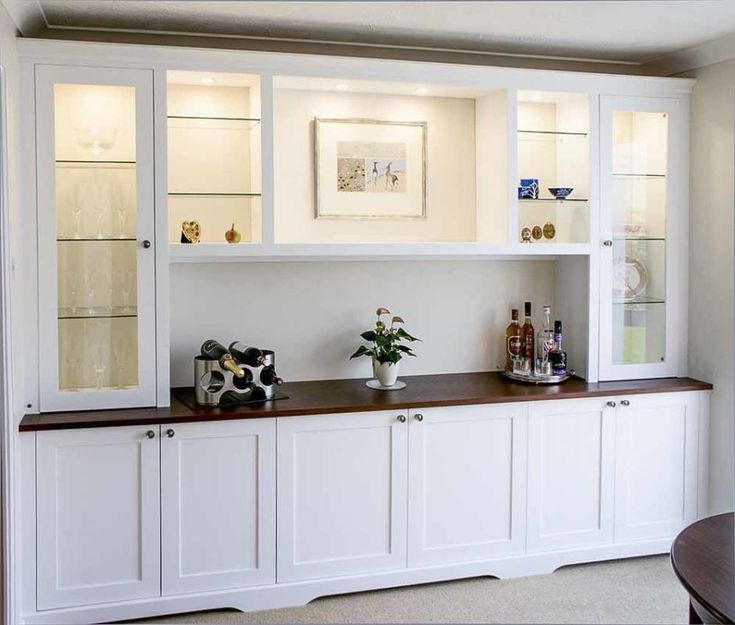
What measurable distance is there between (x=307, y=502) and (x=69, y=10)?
7.15 feet

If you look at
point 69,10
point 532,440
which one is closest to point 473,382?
point 532,440

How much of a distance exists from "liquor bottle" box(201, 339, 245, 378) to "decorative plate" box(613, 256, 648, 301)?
183 centimetres

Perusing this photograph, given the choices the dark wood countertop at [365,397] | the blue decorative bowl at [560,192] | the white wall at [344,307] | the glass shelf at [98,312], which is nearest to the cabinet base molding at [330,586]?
the dark wood countertop at [365,397]

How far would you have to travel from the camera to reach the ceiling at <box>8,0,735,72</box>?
10.6 ft

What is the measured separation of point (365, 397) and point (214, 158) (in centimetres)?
121

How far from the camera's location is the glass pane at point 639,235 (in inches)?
156

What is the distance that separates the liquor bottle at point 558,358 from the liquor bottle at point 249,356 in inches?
54.1

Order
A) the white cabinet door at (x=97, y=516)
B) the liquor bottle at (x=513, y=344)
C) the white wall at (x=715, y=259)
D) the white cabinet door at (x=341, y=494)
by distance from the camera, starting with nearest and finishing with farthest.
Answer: the white cabinet door at (x=97, y=516) < the white cabinet door at (x=341, y=494) < the white wall at (x=715, y=259) < the liquor bottle at (x=513, y=344)

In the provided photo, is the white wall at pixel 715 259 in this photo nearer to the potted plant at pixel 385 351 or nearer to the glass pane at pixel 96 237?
the potted plant at pixel 385 351

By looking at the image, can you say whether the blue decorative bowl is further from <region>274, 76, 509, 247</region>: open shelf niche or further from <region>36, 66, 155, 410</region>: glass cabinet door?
<region>36, 66, 155, 410</region>: glass cabinet door

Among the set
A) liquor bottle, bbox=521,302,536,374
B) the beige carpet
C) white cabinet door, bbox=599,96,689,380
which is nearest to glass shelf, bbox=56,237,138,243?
the beige carpet

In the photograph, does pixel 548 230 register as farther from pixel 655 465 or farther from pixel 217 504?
pixel 217 504

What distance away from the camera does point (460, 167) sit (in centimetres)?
412

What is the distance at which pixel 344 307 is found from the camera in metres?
4.00
